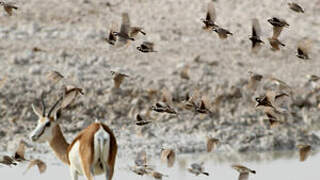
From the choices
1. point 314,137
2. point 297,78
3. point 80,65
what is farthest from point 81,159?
point 297,78

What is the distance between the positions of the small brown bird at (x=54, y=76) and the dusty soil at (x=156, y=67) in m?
0.10

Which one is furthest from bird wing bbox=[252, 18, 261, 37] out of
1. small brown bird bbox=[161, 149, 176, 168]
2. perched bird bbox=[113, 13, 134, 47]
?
small brown bird bbox=[161, 149, 176, 168]

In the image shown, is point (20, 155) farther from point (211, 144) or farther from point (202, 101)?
point (211, 144)

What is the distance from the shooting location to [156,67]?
17.0 m

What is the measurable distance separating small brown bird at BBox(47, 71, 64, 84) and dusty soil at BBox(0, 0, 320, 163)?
102 millimetres

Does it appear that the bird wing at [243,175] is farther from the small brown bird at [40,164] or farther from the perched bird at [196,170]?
the small brown bird at [40,164]

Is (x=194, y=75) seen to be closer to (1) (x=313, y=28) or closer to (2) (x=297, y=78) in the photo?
(2) (x=297, y=78)

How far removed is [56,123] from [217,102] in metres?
5.53

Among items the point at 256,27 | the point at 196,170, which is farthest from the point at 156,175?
the point at 256,27

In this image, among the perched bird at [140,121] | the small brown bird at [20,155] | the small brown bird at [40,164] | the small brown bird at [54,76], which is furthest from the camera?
the small brown bird at [54,76]

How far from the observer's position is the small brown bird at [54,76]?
15.6m

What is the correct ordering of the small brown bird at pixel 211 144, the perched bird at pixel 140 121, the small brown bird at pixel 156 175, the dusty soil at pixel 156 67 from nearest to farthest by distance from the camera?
1. the small brown bird at pixel 156 175
2. the small brown bird at pixel 211 144
3. the perched bird at pixel 140 121
4. the dusty soil at pixel 156 67

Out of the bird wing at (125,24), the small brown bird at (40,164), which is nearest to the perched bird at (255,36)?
the bird wing at (125,24)

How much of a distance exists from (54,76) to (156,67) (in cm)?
204
